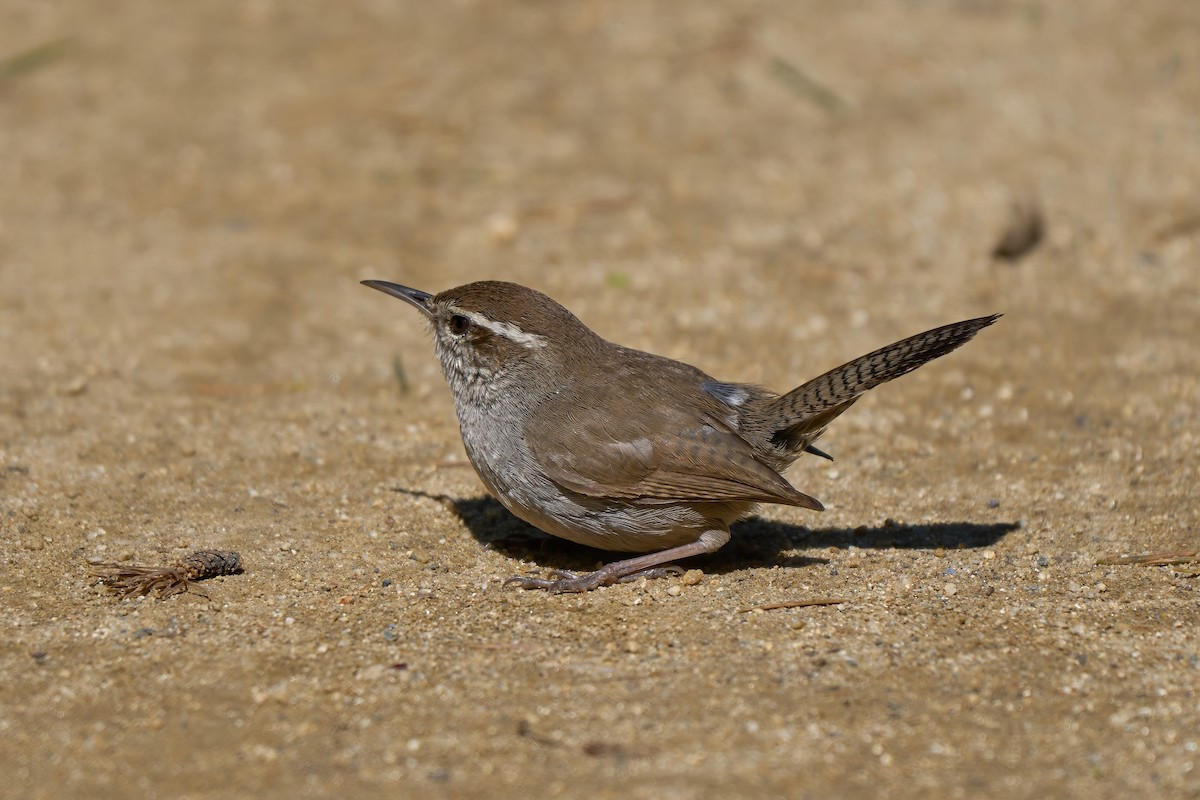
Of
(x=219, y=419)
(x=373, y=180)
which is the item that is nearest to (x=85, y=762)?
(x=219, y=419)

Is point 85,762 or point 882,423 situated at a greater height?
point 882,423

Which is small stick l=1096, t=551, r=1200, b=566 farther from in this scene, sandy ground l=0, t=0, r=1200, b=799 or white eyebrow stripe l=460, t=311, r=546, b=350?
white eyebrow stripe l=460, t=311, r=546, b=350

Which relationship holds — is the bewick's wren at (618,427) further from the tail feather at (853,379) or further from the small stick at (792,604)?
the small stick at (792,604)

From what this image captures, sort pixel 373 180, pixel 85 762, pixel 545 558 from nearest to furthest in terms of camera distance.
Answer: pixel 85 762 → pixel 545 558 → pixel 373 180

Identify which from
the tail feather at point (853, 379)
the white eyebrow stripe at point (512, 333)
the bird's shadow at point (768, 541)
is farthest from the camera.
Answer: the bird's shadow at point (768, 541)

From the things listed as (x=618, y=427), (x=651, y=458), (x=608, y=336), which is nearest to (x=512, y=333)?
(x=618, y=427)

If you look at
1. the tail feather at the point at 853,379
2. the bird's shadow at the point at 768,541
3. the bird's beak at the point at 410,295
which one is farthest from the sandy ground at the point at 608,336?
the bird's beak at the point at 410,295

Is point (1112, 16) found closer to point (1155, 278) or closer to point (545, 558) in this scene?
point (1155, 278)
